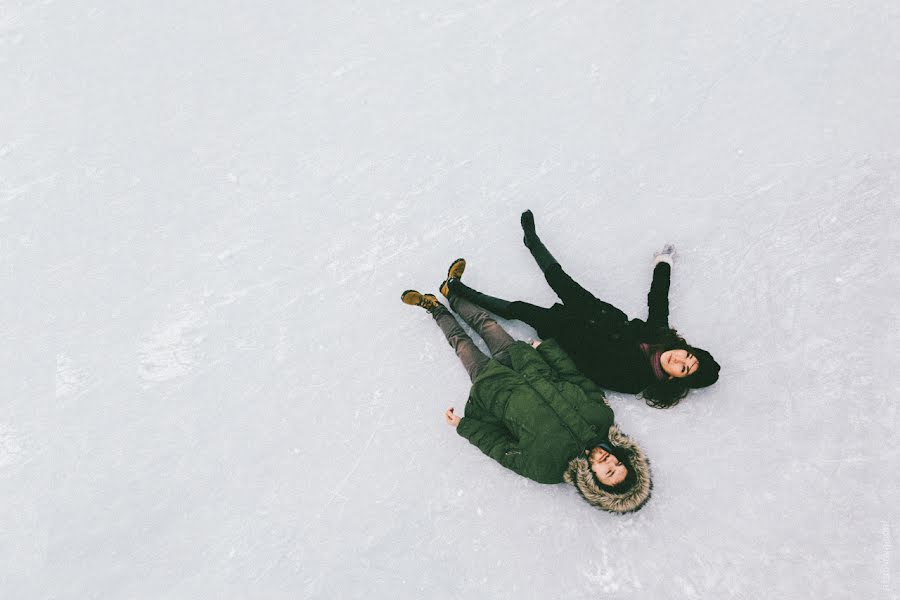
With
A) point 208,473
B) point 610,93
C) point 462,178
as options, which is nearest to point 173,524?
point 208,473

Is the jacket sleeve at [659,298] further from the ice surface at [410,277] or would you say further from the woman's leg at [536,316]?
the woman's leg at [536,316]

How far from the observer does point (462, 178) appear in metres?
3.52

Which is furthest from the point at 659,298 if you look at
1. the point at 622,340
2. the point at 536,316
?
Result: the point at 536,316

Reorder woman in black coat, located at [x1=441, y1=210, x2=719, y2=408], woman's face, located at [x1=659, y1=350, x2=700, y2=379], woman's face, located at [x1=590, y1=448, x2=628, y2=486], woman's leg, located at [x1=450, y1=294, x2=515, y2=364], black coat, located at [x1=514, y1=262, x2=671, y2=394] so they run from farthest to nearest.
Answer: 1. woman's leg, located at [x1=450, y1=294, x2=515, y2=364]
2. black coat, located at [x1=514, y1=262, x2=671, y2=394]
3. woman in black coat, located at [x1=441, y1=210, x2=719, y2=408]
4. woman's face, located at [x1=659, y1=350, x2=700, y2=379]
5. woman's face, located at [x1=590, y1=448, x2=628, y2=486]

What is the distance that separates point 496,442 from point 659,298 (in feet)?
4.04

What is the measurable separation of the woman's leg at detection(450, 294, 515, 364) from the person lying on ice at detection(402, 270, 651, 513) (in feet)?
0.16

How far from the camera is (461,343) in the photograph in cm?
304

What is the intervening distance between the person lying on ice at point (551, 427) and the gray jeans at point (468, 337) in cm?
2

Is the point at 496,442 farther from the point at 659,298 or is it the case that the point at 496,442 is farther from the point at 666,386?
the point at 659,298

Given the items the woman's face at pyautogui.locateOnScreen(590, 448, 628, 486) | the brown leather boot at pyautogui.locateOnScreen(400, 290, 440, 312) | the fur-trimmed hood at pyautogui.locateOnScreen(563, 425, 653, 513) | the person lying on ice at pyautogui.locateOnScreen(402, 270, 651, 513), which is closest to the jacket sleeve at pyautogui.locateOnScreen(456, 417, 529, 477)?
the person lying on ice at pyautogui.locateOnScreen(402, 270, 651, 513)

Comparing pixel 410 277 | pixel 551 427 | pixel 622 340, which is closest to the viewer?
pixel 551 427

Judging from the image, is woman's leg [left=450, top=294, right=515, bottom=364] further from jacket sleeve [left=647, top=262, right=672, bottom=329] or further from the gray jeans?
jacket sleeve [left=647, top=262, right=672, bottom=329]

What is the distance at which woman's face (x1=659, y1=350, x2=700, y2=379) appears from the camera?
8.28 feet

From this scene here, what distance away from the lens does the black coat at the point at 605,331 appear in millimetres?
2758
